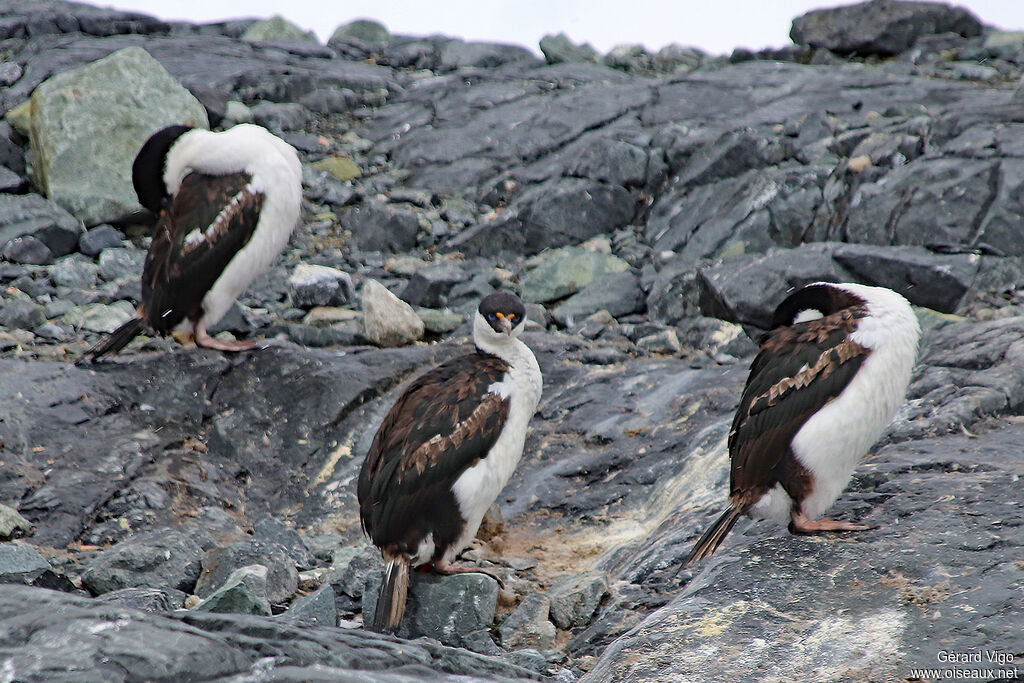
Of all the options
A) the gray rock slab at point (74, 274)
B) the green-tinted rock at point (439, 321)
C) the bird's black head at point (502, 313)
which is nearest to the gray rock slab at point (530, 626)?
the bird's black head at point (502, 313)

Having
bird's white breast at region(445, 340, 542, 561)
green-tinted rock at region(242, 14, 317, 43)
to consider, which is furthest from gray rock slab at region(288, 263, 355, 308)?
green-tinted rock at region(242, 14, 317, 43)

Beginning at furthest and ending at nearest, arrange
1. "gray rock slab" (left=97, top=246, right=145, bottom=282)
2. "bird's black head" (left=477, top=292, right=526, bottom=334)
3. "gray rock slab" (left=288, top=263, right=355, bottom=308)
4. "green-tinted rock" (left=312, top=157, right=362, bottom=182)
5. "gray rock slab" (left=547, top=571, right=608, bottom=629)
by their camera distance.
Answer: "green-tinted rock" (left=312, top=157, right=362, bottom=182) < "gray rock slab" (left=97, top=246, right=145, bottom=282) < "gray rock slab" (left=288, top=263, right=355, bottom=308) < "bird's black head" (left=477, top=292, right=526, bottom=334) < "gray rock slab" (left=547, top=571, right=608, bottom=629)

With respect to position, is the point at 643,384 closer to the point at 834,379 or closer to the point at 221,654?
the point at 834,379

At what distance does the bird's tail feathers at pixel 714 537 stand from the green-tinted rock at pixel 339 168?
30.9 ft

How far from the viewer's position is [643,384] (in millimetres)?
6465

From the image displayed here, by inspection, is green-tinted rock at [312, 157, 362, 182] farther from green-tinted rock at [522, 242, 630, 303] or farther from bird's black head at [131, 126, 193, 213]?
bird's black head at [131, 126, 193, 213]

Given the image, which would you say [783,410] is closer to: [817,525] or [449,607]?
[817,525]

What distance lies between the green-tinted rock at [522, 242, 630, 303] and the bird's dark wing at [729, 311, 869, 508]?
5.40m

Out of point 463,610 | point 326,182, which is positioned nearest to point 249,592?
point 463,610

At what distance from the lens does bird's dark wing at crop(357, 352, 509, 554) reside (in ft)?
15.0

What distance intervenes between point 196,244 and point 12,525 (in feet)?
8.35

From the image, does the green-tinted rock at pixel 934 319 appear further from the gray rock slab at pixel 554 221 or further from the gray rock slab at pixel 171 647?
the gray rock slab at pixel 171 647

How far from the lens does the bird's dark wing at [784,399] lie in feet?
13.8

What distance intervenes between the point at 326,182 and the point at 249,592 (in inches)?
346
